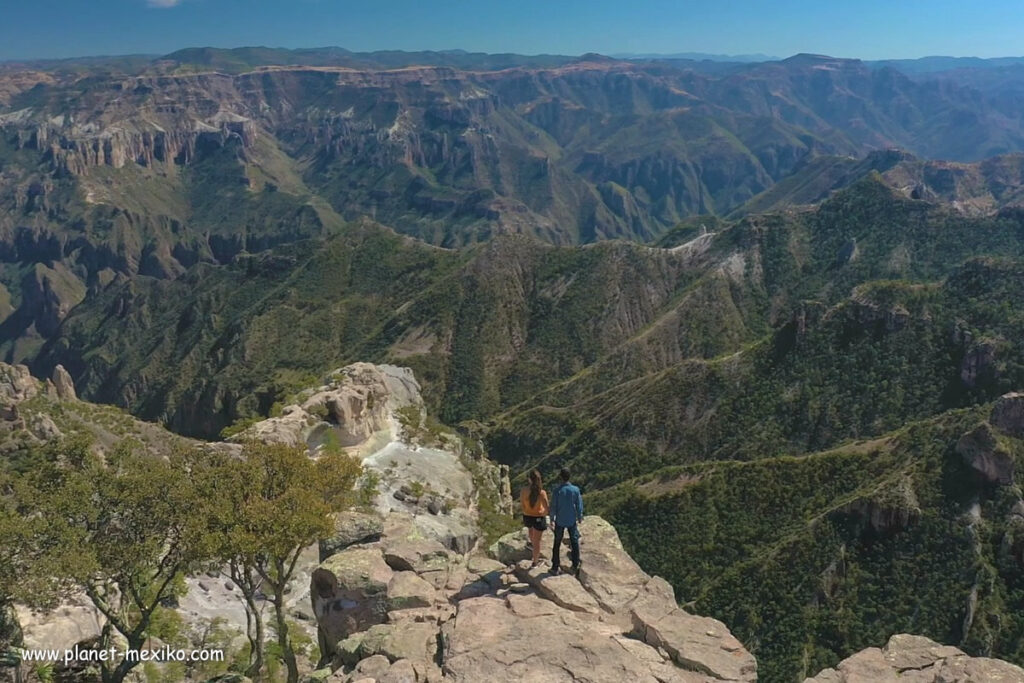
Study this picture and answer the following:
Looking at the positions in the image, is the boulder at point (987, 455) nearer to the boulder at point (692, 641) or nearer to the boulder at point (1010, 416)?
the boulder at point (1010, 416)

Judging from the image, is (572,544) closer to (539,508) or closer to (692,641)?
(539,508)

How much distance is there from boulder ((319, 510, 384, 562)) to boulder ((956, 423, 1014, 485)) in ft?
256

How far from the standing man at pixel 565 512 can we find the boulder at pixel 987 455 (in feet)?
249

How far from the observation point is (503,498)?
318 feet

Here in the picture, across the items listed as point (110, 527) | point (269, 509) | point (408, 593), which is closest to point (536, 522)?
point (408, 593)

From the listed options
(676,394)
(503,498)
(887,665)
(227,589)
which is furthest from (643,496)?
(887,665)

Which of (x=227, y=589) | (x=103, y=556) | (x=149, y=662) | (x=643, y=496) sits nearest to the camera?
(x=103, y=556)

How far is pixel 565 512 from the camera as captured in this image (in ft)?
106

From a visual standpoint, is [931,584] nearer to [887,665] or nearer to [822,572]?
[822,572]

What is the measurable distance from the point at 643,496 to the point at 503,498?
2676cm

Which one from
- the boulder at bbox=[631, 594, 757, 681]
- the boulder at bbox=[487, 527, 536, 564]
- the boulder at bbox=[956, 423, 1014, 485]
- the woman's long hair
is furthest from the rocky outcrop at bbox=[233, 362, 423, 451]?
the boulder at bbox=[956, 423, 1014, 485]

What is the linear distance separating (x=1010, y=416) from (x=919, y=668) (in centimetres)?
8097

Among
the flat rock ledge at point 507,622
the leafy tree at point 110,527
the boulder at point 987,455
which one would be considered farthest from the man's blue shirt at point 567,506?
the boulder at point 987,455

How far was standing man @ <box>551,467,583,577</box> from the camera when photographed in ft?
106
